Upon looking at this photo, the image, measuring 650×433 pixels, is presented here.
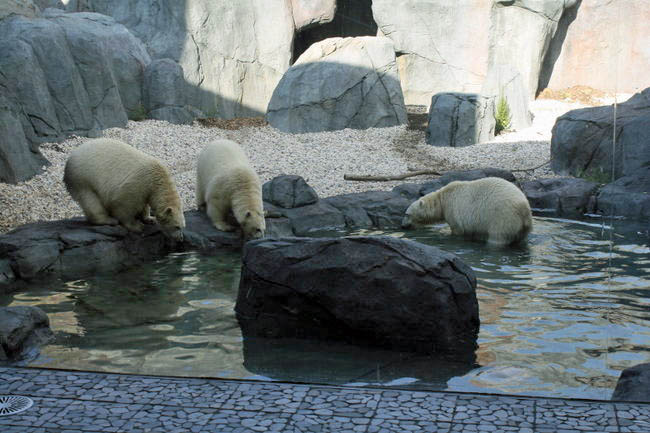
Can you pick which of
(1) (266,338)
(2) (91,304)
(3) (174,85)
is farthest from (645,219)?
(3) (174,85)

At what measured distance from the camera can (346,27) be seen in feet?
69.5

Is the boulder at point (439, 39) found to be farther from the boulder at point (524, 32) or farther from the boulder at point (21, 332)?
the boulder at point (21, 332)

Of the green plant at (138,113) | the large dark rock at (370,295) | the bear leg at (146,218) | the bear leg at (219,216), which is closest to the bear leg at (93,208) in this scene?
the bear leg at (146,218)

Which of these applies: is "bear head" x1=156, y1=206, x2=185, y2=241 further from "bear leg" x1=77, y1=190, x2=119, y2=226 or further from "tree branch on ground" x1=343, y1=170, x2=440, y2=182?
"tree branch on ground" x1=343, y1=170, x2=440, y2=182

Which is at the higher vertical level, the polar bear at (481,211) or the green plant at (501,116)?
the green plant at (501,116)

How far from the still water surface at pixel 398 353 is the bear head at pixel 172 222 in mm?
274

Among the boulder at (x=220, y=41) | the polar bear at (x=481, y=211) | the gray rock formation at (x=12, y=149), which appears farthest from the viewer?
the boulder at (x=220, y=41)

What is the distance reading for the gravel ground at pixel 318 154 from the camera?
407 inches

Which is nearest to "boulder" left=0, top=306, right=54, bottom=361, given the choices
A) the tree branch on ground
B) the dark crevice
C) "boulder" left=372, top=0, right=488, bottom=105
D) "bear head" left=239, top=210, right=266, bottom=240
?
"bear head" left=239, top=210, right=266, bottom=240

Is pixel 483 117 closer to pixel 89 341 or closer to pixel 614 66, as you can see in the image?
pixel 614 66

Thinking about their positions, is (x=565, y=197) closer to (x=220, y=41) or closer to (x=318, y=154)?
(x=318, y=154)

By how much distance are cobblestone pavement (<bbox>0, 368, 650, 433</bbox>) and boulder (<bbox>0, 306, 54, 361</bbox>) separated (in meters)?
0.88

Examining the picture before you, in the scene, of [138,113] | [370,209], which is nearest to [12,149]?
[370,209]

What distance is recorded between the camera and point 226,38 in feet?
59.0
